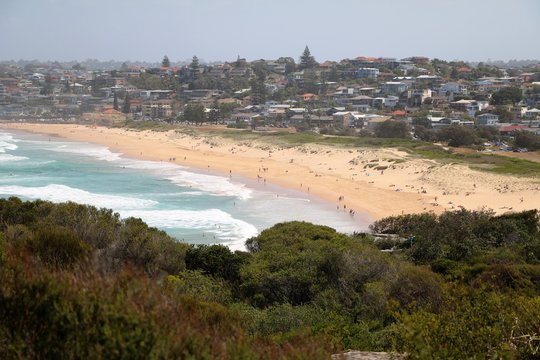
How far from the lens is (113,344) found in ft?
14.3

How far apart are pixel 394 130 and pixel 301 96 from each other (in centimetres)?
3331

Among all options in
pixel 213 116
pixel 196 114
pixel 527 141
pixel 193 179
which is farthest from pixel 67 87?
pixel 527 141

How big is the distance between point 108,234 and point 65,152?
111ft

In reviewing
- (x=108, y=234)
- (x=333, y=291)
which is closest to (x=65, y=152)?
(x=108, y=234)

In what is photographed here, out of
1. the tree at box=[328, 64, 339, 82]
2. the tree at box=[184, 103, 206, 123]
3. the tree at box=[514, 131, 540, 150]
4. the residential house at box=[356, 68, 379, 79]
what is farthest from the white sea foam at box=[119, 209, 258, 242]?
the tree at box=[328, 64, 339, 82]

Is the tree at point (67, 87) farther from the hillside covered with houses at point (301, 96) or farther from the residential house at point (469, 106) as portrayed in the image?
the residential house at point (469, 106)

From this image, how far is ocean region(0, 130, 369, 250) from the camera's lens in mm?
21453

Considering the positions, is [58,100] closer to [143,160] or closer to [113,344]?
[143,160]

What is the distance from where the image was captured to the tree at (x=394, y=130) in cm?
4822

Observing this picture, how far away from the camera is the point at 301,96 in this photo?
80.8m

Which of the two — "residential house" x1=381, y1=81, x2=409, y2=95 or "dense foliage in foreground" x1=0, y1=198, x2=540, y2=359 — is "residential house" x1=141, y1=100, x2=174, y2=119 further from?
"dense foliage in foreground" x1=0, y1=198, x2=540, y2=359

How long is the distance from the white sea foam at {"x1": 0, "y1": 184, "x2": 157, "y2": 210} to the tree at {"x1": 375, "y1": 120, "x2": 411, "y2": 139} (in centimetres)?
2683

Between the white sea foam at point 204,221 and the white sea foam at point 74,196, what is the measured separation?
5.25 ft

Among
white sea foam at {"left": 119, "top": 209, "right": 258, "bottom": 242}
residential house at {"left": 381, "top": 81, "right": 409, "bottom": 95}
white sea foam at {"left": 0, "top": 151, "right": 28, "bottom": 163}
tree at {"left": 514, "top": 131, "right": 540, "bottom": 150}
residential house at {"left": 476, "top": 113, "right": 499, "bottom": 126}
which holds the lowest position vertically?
white sea foam at {"left": 0, "top": 151, "right": 28, "bottom": 163}
